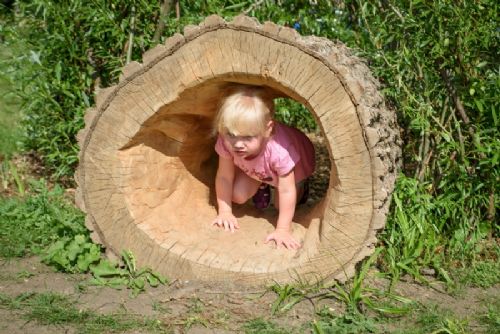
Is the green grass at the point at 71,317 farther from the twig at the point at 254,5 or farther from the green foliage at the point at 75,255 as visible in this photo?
the twig at the point at 254,5

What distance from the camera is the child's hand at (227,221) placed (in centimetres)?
443

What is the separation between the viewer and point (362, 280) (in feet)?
12.1

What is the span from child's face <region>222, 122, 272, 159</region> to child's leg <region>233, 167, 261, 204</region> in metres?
0.51

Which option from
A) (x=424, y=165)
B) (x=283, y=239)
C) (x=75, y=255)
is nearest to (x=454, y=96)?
(x=424, y=165)

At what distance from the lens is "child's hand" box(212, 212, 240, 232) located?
4.43 metres

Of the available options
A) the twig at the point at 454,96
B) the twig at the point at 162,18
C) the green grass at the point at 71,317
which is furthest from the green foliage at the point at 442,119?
the green grass at the point at 71,317

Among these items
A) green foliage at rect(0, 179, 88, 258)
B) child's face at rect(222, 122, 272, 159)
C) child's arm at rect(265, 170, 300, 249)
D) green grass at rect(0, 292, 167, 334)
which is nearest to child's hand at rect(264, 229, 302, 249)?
child's arm at rect(265, 170, 300, 249)

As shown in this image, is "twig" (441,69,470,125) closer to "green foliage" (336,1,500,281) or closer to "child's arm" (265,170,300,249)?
"green foliage" (336,1,500,281)

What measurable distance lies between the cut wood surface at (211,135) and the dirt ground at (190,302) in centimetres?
16

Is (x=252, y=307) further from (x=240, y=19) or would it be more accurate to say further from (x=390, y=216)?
(x=240, y=19)

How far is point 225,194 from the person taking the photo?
4.48 metres

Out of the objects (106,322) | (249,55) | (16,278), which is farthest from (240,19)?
(16,278)

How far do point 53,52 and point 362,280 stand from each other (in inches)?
113

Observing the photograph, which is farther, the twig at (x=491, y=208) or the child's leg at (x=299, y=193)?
the child's leg at (x=299, y=193)
